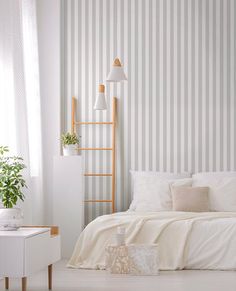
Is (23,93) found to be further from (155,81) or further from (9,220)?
(9,220)

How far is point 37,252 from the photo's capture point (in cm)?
532

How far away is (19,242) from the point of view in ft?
16.7

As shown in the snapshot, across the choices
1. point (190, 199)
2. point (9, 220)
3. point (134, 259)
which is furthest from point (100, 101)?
point (9, 220)

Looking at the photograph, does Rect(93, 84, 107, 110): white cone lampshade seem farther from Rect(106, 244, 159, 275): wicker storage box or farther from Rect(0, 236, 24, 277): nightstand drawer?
Rect(0, 236, 24, 277): nightstand drawer

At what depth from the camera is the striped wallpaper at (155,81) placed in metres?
8.27

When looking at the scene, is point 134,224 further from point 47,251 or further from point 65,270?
point 47,251

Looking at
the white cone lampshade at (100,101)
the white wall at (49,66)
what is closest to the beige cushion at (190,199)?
the white cone lampshade at (100,101)

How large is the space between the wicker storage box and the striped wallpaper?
6.24 feet

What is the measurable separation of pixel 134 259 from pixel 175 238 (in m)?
0.59

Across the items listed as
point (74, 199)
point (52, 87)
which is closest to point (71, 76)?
point (52, 87)

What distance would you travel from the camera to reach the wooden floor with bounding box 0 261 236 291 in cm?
570

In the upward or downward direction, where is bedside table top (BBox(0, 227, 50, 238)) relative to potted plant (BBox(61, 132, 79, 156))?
downward

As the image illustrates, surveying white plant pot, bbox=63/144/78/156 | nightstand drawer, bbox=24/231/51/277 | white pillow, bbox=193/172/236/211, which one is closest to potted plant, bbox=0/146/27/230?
nightstand drawer, bbox=24/231/51/277

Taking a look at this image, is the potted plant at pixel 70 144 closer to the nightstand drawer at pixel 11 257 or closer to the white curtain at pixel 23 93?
the white curtain at pixel 23 93
